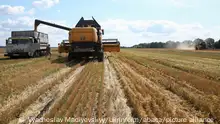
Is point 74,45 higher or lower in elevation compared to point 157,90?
higher

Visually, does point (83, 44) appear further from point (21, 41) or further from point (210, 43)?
point (210, 43)

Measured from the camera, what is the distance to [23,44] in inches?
1170

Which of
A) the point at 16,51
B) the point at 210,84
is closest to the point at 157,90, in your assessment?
Result: the point at 210,84

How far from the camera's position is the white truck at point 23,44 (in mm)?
29500

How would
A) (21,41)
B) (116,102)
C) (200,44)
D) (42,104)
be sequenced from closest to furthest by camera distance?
(116,102) → (42,104) → (21,41) → (200,44)

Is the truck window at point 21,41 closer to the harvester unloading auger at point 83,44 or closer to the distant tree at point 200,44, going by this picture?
the harvester unloading auger at point 83,44

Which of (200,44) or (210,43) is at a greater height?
(210,43)

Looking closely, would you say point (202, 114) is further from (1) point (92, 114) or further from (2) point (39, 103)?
(2) point (39, 103)

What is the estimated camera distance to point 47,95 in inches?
379

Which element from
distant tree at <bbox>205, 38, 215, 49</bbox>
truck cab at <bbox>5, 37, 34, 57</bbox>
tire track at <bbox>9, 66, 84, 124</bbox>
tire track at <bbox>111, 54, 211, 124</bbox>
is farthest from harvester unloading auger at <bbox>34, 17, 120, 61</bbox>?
distant tree at <bbox>205, 38, 215, 49</bbox>

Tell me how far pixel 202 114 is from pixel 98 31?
20422 millimetres

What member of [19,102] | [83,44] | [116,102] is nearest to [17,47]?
[83,44]

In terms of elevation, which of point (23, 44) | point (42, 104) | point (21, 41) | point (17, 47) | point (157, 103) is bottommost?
point (42, 104)

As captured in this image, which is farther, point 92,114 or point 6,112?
point 6,112
